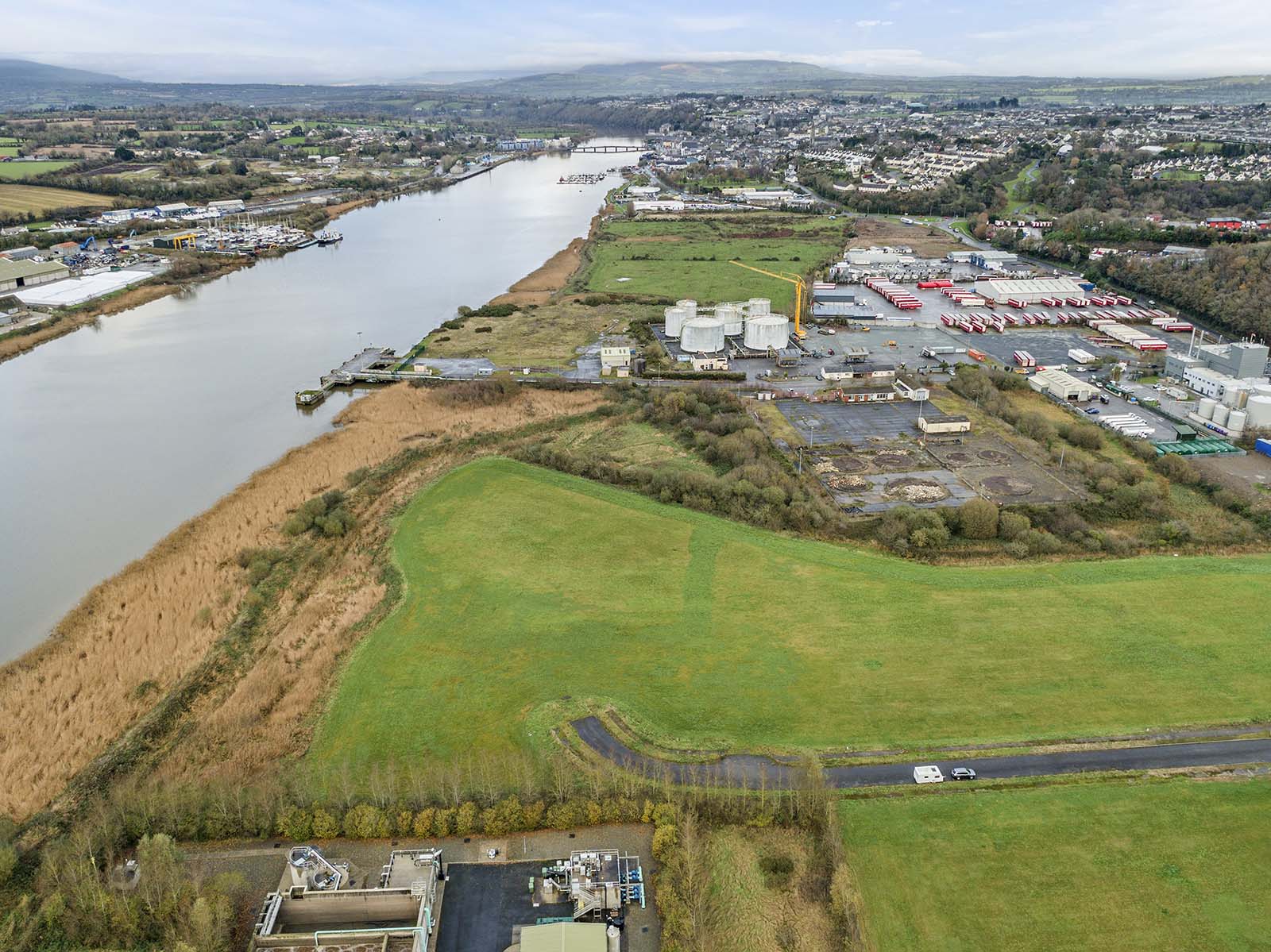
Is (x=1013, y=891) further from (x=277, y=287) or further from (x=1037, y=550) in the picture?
(x=277, y=287)

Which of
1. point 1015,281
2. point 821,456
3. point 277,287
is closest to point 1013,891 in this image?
point 821,456

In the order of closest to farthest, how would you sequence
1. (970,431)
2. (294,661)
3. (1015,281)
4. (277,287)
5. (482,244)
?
(294,661) → (970,431) → (1015,281) → (277,287) → (482,244)

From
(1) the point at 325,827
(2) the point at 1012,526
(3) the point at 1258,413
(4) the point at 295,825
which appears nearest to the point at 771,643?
(2) the point at 1012,526

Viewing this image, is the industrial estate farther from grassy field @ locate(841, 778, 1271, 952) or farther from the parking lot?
the parking lot

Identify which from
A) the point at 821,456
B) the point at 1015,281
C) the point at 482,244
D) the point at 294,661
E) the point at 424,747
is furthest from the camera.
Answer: the point at 482,244

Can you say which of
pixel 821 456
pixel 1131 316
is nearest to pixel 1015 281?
pixel 1131 316

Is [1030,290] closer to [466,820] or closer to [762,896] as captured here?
[762,896]

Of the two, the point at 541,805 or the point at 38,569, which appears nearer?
the point at 541,805

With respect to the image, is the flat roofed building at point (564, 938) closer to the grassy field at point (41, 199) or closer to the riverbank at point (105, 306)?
the riverbank at point (105, 306)
